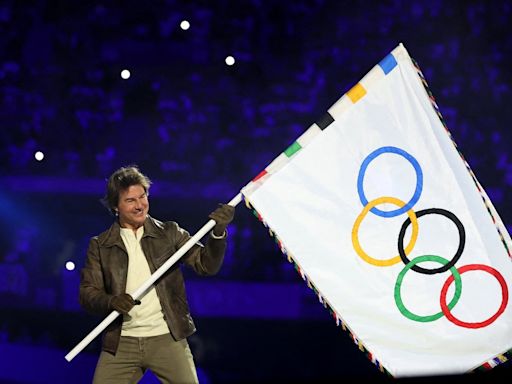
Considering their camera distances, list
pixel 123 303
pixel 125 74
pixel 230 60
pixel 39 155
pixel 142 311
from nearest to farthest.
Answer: pixel 123 303
pixel 142 311
pixel 230 60
pixel 125 74
pixel 39 155

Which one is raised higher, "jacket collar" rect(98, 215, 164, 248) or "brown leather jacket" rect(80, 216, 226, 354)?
"jacket collar" rect(98, 215, 164, 248)

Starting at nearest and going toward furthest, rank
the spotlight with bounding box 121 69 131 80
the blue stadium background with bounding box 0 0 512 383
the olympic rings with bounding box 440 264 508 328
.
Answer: the olympic rings with bounding box 440 264 508 328
the blue stadium background with bounding box 0 0 512 383
the spotlight with bounding box 121 69 131 80

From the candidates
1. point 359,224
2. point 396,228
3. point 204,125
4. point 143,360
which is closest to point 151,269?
point 143,360


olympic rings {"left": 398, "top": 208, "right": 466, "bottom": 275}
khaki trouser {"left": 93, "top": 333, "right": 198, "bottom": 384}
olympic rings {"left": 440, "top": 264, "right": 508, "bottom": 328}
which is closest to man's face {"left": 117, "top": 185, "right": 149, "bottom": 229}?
khaki trouser {"left": 93, "top": 333, "right": 198, "bottom": 384}

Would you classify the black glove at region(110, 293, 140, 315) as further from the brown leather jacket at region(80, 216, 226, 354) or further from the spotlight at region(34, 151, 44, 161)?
the spotlight at region(34, 151, 44, 161)

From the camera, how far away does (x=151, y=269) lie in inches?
137

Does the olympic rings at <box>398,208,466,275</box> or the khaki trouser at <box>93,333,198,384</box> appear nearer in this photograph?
the olympic rings at <box>398,208,466,275</box>

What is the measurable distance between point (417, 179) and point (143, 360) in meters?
1.33

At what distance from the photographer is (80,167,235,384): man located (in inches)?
135

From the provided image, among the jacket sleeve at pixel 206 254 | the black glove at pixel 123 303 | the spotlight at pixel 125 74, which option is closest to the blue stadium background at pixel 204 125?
the spotlight at pixel 125 74

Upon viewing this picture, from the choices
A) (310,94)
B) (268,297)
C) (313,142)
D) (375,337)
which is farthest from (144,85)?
(375,337)

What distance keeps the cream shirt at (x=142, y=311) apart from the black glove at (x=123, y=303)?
0.14 meters

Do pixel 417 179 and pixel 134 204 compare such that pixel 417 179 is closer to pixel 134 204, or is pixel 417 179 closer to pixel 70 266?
pixel 134 204

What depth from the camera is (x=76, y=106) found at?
5.02m
